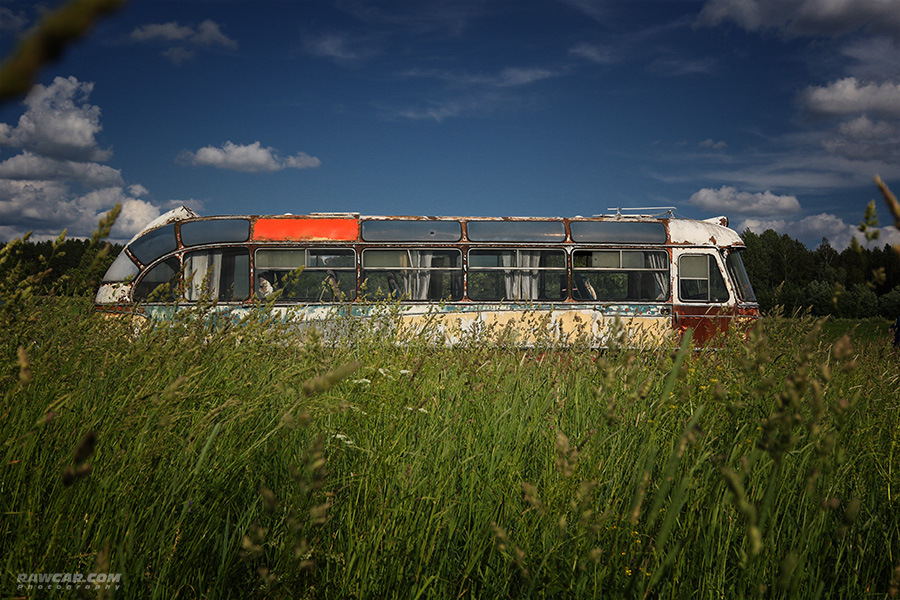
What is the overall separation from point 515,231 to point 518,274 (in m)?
0.68

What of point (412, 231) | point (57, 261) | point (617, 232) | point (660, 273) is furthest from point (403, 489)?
point (660, 273)

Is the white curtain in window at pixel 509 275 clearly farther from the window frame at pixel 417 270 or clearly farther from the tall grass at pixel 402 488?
the tall grass at pixel 402 488

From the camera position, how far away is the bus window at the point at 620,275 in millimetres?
9031

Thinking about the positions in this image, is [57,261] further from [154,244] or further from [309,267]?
[154,244]

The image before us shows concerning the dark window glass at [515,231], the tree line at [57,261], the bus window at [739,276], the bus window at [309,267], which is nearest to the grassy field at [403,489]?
the tree line at [57,261]

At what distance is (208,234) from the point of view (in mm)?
8734

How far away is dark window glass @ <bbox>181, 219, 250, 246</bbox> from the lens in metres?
8.71

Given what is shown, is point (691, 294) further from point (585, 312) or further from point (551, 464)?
point (551, 464)

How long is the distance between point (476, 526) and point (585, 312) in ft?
23.5

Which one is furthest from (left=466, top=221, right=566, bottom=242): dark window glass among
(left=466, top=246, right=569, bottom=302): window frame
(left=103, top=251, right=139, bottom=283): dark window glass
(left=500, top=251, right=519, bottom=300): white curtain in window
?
(left=103, top=251, right=139, bottom=283): dark window glass

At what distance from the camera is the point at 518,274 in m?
9.05

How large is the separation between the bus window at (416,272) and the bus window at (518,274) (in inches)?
11.1

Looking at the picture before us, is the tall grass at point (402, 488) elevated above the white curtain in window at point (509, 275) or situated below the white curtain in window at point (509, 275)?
below

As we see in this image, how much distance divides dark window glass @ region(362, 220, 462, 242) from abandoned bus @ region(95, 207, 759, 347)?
0.02 m
